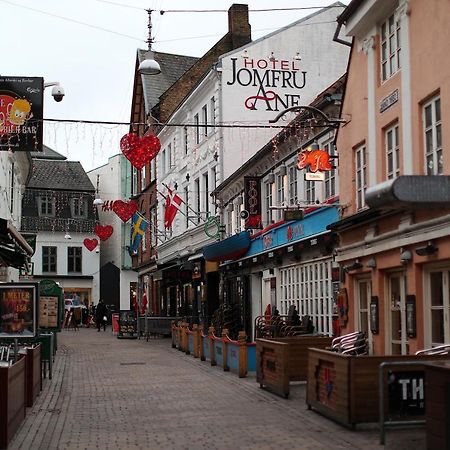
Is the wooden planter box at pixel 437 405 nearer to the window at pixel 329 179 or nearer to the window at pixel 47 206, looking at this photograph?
the window at pixel 329 179

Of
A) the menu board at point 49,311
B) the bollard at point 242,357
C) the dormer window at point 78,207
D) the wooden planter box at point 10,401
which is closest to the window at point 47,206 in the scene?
A: the dormer window at point 78,207

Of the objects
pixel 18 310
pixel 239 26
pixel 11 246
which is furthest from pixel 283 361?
pixel 239 26

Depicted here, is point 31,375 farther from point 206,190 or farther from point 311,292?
point 206,190

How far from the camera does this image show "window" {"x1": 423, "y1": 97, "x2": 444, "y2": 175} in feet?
39.7

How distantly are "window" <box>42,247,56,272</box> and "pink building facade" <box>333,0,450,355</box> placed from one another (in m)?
43.8

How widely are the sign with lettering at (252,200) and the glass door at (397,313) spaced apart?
9924mm

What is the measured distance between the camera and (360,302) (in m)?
15.9

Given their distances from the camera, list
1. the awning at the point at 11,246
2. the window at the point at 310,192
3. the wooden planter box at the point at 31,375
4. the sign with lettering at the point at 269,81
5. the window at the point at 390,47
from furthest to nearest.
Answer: the sign with lettering at the point at 269,81, the window at the point at 310,192, the awning at the point at 11,246, the window at the point at 390,47, the wooden planter box at the point at 31,375

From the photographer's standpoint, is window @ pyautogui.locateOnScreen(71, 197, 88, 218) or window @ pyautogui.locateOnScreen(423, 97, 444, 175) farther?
window @ pyautogui.locateOnScreen(71, 197, 88, 218)

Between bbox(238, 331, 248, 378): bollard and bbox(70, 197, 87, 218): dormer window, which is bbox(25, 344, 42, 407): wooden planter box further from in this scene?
bbox(70, 197, 87, 218): dormer window

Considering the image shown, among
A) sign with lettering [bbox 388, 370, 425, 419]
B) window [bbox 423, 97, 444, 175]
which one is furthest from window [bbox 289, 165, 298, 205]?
sign with lettering [bbox 388, 370, 425, 419]

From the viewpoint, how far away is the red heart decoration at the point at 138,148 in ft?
72.4

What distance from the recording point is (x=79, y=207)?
195 ft

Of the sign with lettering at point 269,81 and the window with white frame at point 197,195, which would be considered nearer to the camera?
the sign with lettering at point 269,81
